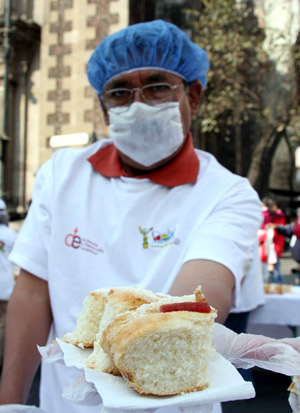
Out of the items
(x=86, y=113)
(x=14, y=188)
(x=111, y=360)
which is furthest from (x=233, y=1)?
(x=111, y=360)

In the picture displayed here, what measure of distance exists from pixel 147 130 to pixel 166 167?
19cm

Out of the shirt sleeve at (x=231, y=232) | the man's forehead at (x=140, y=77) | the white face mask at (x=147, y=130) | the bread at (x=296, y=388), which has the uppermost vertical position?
the man's forehead at (x=140, y=77)

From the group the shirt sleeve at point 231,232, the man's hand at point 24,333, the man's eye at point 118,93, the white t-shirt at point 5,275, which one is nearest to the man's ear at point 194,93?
the man's eye at point 118,93

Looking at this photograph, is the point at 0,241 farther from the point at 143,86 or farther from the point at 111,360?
the point at 111,360

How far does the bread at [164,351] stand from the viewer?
2.37 ft

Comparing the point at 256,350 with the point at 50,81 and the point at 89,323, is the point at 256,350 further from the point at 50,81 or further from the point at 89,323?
the point at 50,81

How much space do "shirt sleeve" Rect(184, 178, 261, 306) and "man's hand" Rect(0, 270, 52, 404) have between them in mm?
A: 671

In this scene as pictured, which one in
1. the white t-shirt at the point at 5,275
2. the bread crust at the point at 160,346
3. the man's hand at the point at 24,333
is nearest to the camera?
the bread crust at the point at 160,346

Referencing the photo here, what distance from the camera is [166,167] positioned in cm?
190

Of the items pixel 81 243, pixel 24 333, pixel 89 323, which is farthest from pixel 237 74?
pixel 89 323

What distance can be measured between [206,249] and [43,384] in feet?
3.16

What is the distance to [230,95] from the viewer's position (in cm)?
1536

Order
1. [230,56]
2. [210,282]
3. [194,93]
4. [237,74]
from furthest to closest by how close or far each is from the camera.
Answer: [237,74] → [230,56] → [194,93] → [210,282]

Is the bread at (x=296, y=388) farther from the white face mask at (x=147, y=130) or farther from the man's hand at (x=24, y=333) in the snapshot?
the white face mask at (x=147, y=130)
